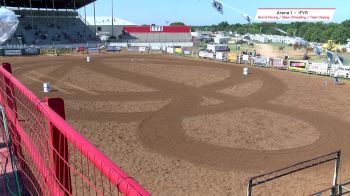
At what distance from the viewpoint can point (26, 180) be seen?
4.78m

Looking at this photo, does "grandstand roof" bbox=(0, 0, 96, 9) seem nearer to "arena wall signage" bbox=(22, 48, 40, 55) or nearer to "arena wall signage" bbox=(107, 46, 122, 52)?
"arena wall signage" bbox=(107, 46, 122, 52)

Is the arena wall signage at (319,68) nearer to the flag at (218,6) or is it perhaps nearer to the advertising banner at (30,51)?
the flag at (218,6)

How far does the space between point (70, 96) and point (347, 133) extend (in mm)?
16583

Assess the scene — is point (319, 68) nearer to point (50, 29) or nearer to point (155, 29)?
point (50, 29)

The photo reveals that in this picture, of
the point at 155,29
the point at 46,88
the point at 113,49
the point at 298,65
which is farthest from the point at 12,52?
the point at 155,29

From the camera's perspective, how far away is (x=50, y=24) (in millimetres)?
77188

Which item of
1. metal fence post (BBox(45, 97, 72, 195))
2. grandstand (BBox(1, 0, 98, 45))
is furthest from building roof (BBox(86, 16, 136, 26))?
metal fence post (BBox(45, 97, 72, 195))

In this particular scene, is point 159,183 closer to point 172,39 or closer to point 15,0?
point 15,0

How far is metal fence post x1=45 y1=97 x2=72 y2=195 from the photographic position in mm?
2988

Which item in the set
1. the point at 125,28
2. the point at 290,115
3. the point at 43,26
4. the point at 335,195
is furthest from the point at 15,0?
the point at 335,195

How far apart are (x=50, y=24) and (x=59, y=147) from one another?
80290mm

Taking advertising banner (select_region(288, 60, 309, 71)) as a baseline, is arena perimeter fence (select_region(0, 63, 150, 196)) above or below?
above

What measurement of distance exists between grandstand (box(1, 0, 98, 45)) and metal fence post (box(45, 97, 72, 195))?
68.5 metres

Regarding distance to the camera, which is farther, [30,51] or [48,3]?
[48,3]
